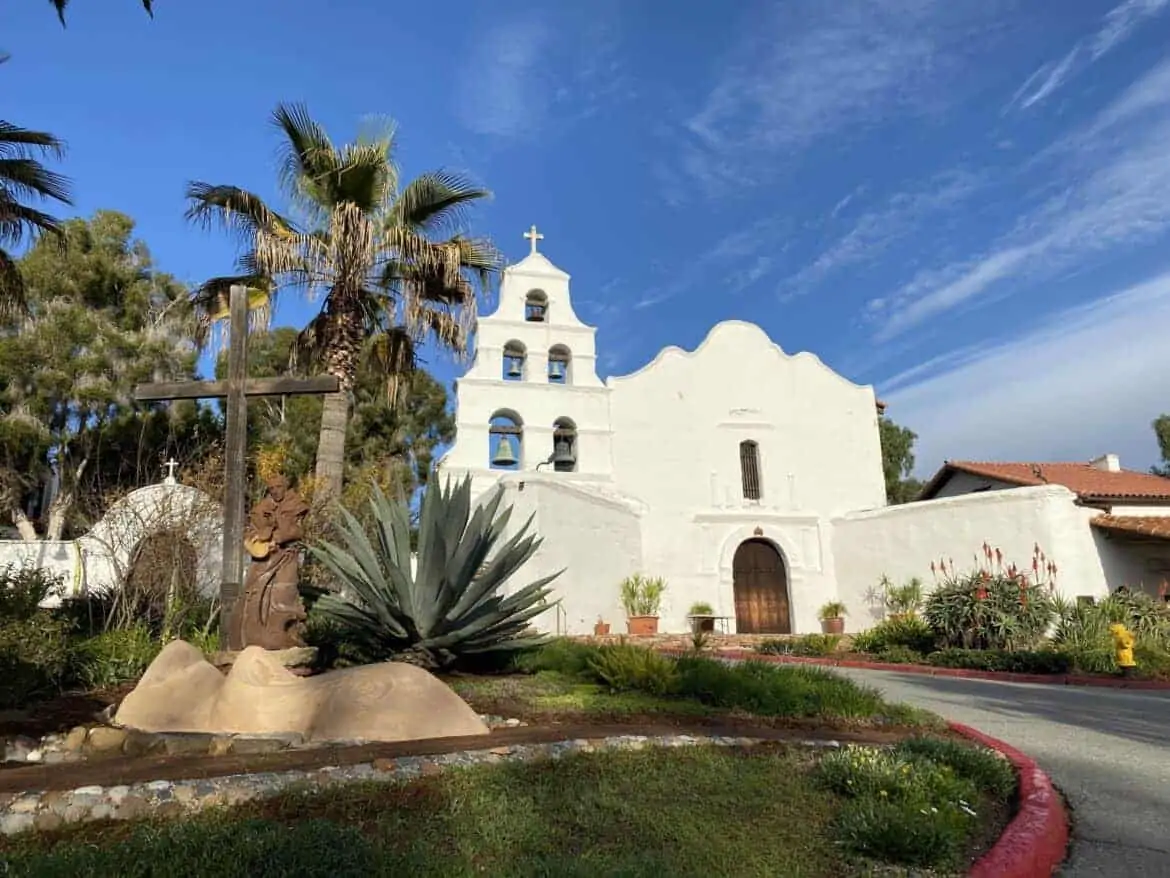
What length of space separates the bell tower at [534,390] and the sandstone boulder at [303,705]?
1374 cm

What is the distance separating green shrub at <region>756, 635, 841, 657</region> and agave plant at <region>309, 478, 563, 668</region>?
8.10 m

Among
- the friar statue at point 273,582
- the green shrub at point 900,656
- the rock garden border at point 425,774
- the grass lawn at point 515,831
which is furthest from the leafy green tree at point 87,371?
the grass lawn at point 515,831

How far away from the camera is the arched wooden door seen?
21.3m

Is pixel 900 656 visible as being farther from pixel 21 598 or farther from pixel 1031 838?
pixel 21 598

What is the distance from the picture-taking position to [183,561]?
11.3 metres

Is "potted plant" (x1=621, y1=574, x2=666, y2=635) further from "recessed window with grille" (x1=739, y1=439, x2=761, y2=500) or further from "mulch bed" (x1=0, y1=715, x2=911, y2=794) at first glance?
"mulch bed" (x1=0, y1=715, x2=911, y2=794)

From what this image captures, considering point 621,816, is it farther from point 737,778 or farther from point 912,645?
point 912,645

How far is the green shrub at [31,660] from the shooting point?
635 cm

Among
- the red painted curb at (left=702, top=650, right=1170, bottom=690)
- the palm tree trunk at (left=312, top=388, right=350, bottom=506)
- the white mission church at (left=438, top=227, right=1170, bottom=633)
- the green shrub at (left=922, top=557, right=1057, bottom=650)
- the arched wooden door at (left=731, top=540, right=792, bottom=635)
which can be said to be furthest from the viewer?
the arched wooden door at (left=731, top=540, right=792, bottom=635)

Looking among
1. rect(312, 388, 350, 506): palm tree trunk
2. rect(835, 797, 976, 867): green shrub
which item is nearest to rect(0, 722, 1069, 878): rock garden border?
rect(835, 797, 976, 867): green shrub

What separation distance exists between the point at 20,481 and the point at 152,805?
73.7ft

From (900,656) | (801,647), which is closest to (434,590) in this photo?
(801,647)

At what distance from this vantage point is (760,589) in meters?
21.6

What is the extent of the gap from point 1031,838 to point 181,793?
156 inches
